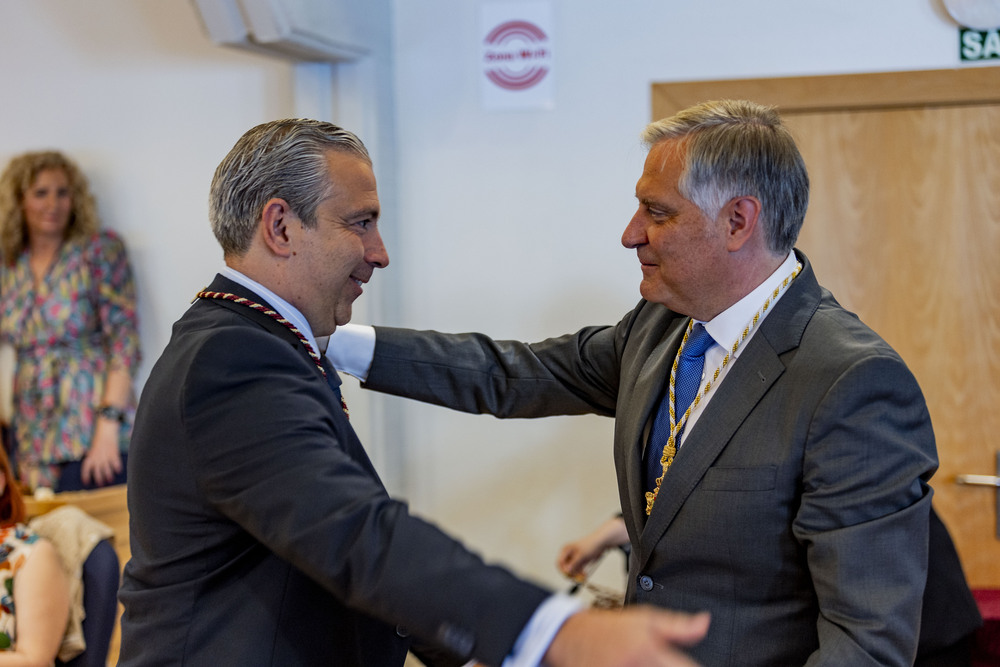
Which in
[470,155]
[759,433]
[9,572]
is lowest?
[9,572]

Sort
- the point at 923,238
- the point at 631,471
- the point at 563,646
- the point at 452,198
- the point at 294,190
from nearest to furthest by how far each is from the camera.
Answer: the point at 563,646
the point at 294,190
the point at 631,471
the point at 923,238
the point at 452,198

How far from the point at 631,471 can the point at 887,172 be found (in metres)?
1.93

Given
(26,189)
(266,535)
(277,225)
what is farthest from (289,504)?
(26,189)

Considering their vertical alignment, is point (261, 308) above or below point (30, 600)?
above

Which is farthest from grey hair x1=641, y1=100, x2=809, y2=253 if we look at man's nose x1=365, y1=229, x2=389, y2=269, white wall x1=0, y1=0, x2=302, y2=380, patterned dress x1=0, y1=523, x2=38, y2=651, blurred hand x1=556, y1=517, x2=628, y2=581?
white wall x1=0, y1=0, x2=302, y2=380

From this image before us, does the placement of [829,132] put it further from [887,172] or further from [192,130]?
[192,130]

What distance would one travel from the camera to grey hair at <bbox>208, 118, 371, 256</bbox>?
133 cm

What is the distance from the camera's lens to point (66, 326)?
3490mm

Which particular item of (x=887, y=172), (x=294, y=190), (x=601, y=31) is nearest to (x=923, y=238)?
(x=887, y=172)

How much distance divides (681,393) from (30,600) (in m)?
1.49

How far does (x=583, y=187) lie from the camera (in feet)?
10.4

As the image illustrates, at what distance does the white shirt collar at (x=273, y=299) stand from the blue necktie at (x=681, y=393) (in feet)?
1.94

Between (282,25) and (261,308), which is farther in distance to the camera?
(282,25)

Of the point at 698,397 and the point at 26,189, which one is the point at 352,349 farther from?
the point at 26,189
